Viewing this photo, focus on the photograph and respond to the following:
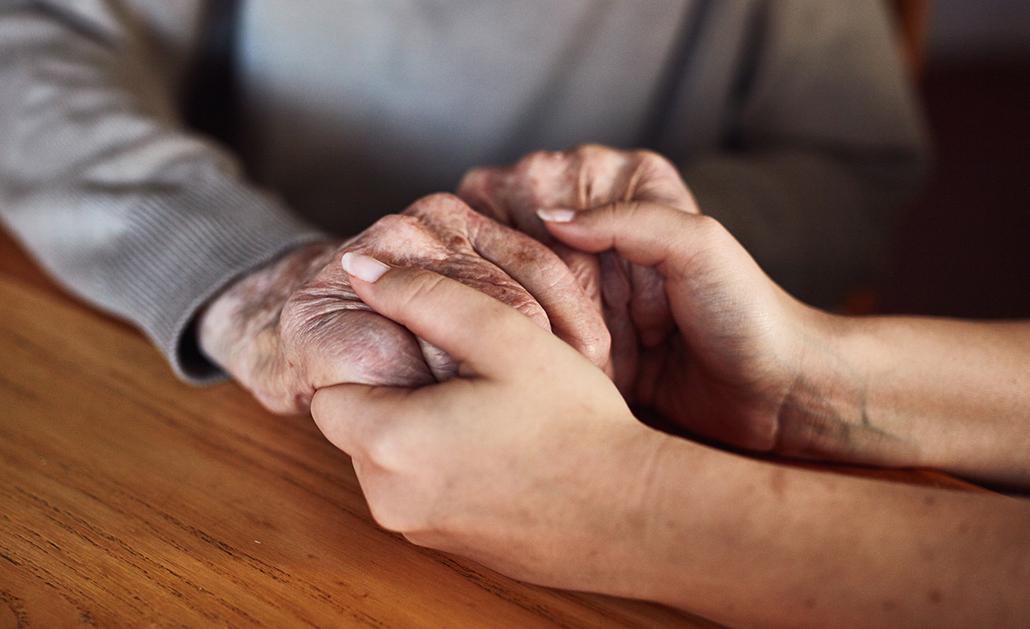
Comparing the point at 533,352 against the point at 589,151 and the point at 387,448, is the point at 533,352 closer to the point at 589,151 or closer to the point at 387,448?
the point at 387,448

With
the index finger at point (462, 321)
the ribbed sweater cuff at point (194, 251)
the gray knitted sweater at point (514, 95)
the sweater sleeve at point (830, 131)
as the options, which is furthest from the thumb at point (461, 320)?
the sweater sleeve at point (830, 131)

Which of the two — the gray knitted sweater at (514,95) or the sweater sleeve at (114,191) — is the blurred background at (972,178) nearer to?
the gray knitted sweater at (514,95)

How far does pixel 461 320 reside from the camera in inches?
17.1

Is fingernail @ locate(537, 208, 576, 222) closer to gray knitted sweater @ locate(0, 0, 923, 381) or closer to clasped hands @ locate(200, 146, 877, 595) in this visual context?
clasped hands @ locate(200, 146, 877, 595)

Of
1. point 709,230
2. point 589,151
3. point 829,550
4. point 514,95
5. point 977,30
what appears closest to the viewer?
point 829,550

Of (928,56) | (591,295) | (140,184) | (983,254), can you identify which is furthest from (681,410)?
(928,56)

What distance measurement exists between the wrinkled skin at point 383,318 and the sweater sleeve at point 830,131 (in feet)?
1.63

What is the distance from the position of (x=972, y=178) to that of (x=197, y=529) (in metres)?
2.62

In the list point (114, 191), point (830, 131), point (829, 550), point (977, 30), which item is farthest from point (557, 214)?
point (977, 30)

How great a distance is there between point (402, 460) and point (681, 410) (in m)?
0.25

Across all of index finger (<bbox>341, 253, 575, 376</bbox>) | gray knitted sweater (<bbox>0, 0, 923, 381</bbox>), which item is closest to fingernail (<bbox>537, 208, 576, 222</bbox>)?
index finger (<bbox>341, 253, 575, 376</bbox>)

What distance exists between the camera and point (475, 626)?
1.37ft

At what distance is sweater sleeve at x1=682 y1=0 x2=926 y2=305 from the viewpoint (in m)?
1.00

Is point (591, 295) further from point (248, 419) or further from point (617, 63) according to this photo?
point (617, 63)
